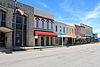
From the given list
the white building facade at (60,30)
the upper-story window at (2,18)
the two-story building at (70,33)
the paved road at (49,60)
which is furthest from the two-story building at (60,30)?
the paved road at (49,60)

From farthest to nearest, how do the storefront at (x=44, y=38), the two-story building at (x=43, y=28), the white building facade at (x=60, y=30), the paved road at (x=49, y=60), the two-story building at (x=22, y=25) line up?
the white building facade at (x=60, y=30) → the two-story building at (x=43, y=28) → the storefront at (x=44, y=38) → the two-story building at (x=22, y=25) → the paved road at (x=49, y=60)

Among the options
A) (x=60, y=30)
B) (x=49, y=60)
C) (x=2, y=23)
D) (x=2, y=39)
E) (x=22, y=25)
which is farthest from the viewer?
(x=60, y=30)

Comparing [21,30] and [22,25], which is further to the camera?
[22,25]

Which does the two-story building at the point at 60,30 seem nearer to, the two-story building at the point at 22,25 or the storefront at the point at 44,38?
the two-story building at the point at 22,25

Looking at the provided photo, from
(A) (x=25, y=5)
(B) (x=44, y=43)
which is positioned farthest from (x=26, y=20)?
(B) (x=44, y=43)

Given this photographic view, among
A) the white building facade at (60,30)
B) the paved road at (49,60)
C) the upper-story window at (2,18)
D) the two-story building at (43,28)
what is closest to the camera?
the paved road at (49,60)

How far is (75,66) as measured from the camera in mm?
8234

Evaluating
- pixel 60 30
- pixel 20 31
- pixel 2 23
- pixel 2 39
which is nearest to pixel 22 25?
pixel 20 31

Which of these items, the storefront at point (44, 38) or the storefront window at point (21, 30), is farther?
the storefront at point (44, 38)

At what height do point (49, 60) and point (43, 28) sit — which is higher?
point (43, 28)

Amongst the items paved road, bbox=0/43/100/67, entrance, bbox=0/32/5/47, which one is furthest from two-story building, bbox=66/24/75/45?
paved road, bbox=0/43/100/67

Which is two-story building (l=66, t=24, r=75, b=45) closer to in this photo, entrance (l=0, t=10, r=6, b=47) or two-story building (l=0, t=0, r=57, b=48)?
two-story building (l=0, t=0, r=57, b=48)

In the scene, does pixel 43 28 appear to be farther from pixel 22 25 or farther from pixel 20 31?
pixel 20 31

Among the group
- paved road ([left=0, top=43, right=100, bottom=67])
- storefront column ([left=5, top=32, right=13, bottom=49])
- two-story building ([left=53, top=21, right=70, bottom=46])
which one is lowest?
paved road ([left=0, top=43, right=100, bottom=67])
